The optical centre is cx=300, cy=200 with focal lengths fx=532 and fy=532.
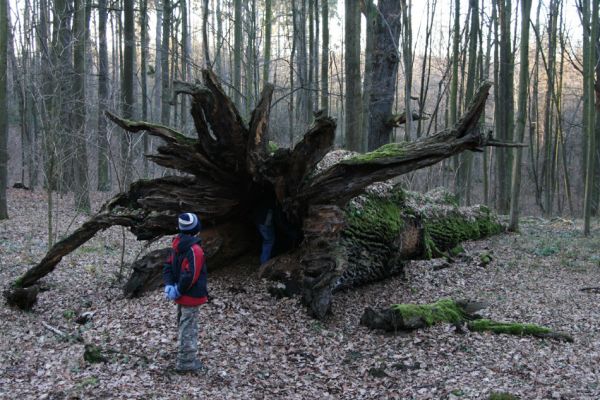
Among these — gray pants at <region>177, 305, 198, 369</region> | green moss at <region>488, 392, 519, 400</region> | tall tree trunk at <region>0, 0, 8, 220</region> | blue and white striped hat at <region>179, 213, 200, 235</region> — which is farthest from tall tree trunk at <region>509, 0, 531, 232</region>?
tall tree trunk at <region>0, 0, 8, 220</region>

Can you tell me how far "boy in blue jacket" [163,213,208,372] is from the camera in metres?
5.43

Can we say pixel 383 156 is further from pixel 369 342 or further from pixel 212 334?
pixel 212 334

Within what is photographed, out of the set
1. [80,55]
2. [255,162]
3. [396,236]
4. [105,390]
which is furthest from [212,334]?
[80,55]

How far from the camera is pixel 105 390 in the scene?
192 inches

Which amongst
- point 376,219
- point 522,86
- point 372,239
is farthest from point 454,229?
point 522,86

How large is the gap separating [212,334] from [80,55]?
1468 centimetres

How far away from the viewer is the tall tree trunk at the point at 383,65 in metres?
13.9

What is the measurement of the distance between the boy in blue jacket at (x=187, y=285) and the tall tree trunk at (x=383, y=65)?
9492mm

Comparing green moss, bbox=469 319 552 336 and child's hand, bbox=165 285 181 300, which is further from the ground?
child's hand, bbox=165 285 181 300

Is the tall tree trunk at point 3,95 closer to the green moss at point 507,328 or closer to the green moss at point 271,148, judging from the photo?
the green moss at point 271,148

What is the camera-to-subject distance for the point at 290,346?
647 cm

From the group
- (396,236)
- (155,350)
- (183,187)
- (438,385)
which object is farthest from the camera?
(396,236)

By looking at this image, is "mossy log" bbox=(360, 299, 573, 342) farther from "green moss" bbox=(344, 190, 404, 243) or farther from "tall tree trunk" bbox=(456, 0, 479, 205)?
"tall tree trunk" bbox=(456, 0, 479, 205)

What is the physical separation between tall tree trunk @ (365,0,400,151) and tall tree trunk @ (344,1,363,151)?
2.27ft
